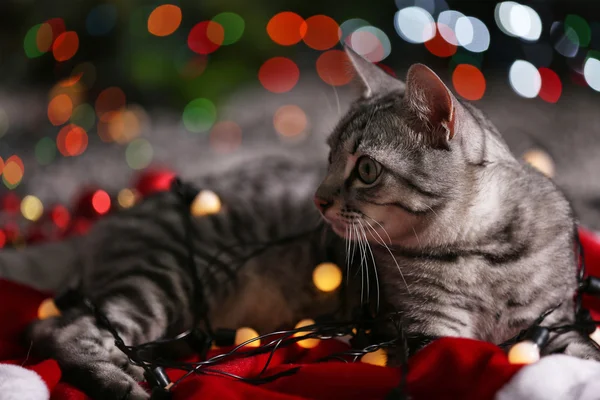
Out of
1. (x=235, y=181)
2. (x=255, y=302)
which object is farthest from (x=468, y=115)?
(x=235, y=181)

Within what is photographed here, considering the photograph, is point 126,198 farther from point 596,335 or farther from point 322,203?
point 596,335

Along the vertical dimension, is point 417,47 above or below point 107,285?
above

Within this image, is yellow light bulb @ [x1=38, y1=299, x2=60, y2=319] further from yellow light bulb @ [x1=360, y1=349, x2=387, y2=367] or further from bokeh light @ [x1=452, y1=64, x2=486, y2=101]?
bokeh light @ [x1=452, y1=64, x2=486, y2=101]

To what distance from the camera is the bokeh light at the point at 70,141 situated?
2.54 metres

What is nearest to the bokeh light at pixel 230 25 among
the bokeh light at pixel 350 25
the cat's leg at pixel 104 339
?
the bokeh light at pixel 350 25

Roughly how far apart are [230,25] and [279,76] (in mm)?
414


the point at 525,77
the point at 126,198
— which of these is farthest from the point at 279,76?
the point at 126,198

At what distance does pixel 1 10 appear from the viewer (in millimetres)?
3164

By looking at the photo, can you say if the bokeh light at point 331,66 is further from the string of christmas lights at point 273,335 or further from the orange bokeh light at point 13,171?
the string of christmas lights at point 273,335

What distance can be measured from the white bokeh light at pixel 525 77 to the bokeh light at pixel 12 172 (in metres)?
2.01

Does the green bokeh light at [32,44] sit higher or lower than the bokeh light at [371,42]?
higher

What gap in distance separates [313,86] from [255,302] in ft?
5.93

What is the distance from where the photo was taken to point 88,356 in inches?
45.6

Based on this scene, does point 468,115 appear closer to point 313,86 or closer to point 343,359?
point 343,359
